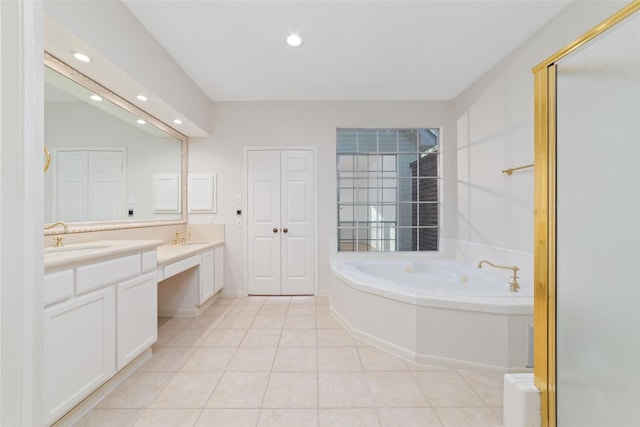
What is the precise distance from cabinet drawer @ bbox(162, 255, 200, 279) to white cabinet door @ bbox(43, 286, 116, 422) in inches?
25.9

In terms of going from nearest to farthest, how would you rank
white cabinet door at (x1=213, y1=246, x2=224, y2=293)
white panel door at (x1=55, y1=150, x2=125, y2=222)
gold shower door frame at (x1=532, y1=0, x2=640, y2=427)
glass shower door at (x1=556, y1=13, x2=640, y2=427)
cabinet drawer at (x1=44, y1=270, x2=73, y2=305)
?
1. glass shower door at (x1=556, y1=13, x2=640, y2=427)
2. gold shower door frame at (x1=532, y1=0, x2=640, y2=427)
3. cabinet drawer at (x1=44, y1=270, x2=73, y2=305)
4. white panel door at (x1=55, y1=150, x2=125, y2=222)
5. white cabinet door at (x1=213, y1=246, x2=224, y2=293)

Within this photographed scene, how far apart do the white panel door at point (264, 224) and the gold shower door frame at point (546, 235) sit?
305 centimetres

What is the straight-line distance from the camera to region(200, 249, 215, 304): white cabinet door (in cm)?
297

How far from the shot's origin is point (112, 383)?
5.62ft

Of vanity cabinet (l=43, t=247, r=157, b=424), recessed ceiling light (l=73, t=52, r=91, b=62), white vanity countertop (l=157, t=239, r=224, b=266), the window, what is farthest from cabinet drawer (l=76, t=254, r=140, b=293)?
the window

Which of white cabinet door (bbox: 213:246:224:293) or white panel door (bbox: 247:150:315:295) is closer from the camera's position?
white cabinet door (bbox: 213:246:224:293)

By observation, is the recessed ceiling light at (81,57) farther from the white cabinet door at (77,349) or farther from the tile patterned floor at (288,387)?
the tile patterned floor at (288,387)

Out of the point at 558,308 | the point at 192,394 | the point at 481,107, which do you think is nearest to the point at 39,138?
the point at 558,308

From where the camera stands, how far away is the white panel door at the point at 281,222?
11.8ft

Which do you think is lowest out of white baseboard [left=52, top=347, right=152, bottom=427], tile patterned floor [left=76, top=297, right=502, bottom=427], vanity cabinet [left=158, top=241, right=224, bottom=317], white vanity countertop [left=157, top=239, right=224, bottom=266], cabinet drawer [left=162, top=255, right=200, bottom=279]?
tile patterned floor [left=76, top=297, right=502, bottom=427]

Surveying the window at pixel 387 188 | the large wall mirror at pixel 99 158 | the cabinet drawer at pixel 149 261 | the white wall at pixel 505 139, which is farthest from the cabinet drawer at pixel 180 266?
the white wall at pixel 505 139

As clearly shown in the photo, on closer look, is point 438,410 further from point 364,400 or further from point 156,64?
point 156,64

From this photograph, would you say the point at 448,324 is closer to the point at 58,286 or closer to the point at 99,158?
the point at 58,286

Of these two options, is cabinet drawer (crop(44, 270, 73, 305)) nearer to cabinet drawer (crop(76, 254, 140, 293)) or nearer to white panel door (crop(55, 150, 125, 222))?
cabinet drawer (crop(76, 254, 140, 293))
